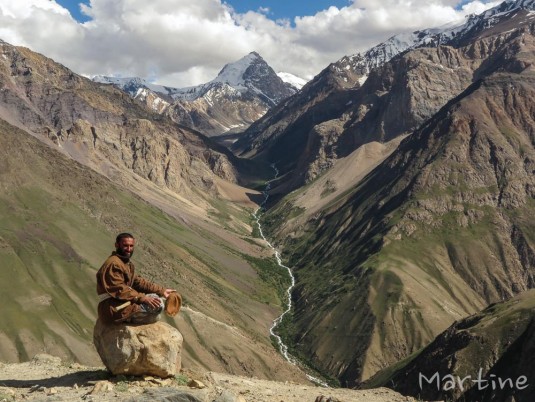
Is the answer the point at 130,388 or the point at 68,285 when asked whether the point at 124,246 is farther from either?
the point at 68,285

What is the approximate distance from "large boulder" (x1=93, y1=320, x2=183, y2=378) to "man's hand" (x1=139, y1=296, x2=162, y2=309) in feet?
4.16

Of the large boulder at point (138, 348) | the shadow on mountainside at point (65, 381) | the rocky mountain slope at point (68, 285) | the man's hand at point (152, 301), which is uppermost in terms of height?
the man's hand at point (152, 301)

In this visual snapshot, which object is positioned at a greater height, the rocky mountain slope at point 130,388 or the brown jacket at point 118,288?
the brown jacket at point 118,288

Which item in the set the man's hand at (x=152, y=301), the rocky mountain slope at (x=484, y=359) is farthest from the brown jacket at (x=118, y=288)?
the rocky mountain slope at (x=484, y=359)

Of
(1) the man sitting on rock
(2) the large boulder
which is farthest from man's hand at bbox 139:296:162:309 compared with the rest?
(2) the large boulder

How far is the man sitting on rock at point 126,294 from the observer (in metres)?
23.1

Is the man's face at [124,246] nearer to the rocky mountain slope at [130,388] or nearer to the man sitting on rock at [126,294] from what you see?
the man sitting on rock at [126,294]

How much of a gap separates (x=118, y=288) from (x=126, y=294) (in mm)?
379

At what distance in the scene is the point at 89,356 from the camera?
417ft

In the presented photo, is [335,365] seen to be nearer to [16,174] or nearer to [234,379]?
[16,174]

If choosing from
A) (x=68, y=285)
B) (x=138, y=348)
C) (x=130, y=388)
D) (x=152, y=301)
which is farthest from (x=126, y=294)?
(x=68, y=285)

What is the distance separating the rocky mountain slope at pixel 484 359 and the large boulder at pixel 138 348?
6389cm

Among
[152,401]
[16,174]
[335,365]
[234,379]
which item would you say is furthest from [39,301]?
[152,401]

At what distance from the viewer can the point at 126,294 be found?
23141mm
